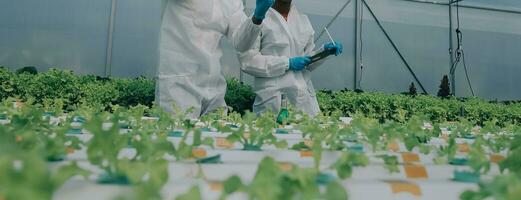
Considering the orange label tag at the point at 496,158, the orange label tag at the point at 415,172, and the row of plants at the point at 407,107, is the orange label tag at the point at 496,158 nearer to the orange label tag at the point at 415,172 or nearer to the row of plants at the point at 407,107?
the orange label tag at the point at 415,172

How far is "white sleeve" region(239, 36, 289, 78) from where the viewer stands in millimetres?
2855

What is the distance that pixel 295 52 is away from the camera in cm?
317

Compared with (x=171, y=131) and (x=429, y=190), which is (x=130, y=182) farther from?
(x=171, y=131)

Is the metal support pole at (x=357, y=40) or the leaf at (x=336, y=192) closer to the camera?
the leaf at (x=336, y=192)

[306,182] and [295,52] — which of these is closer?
[306,182]

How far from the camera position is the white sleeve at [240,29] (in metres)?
2.54

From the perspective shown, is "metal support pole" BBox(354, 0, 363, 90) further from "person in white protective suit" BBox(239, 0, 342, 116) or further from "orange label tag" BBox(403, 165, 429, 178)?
"orange label tag" BBox(403, 165, 429, 178)

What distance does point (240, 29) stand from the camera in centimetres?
259

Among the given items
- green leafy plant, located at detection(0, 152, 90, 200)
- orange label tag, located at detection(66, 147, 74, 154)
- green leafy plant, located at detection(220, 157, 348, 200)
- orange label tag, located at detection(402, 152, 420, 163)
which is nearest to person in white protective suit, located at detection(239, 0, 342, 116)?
orange label tag, located at detection(402, 152, 420, 163)

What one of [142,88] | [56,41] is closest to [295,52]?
[142,88]

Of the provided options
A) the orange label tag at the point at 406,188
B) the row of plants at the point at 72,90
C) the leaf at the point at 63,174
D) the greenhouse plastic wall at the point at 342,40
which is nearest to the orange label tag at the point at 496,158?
the orange label tag at the point at 406,188

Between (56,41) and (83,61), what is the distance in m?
0.36

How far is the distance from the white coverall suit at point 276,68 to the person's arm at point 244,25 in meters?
0.18

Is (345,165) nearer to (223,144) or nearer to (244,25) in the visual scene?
(223,144)
